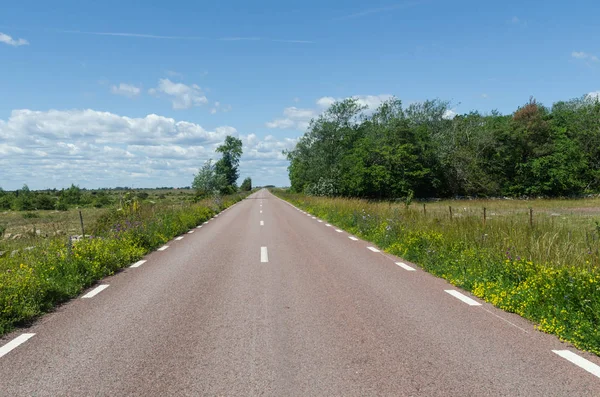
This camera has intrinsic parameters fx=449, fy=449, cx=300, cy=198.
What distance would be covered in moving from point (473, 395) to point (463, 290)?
418 cm

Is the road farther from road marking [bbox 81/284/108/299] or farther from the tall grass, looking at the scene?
the tall grass

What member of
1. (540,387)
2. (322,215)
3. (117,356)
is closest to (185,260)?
(117,356)

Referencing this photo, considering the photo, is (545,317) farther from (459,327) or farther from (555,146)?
(555,146)

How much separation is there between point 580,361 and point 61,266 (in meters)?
8.20

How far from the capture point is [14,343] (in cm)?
504

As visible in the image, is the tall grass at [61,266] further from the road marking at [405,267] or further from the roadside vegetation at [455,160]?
the roadside vegetation at [455,160]

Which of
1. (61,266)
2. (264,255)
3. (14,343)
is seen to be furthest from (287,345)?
(264,255)

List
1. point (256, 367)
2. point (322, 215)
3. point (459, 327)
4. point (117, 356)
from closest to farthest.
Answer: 1. point (256, 367)
2. point (117, 356)
3. point (459, 327)
4. point (322, 215)

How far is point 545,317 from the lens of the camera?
5.54m

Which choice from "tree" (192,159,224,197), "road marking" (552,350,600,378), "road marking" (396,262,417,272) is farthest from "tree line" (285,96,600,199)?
"road marking" (552,350,600,378)

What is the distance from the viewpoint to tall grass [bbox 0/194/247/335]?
6.16m

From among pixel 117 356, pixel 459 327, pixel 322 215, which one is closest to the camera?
pixel 117 356

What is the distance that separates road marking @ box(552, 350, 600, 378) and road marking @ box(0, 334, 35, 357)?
226 inches

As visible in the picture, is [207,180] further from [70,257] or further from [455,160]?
[70,257]
